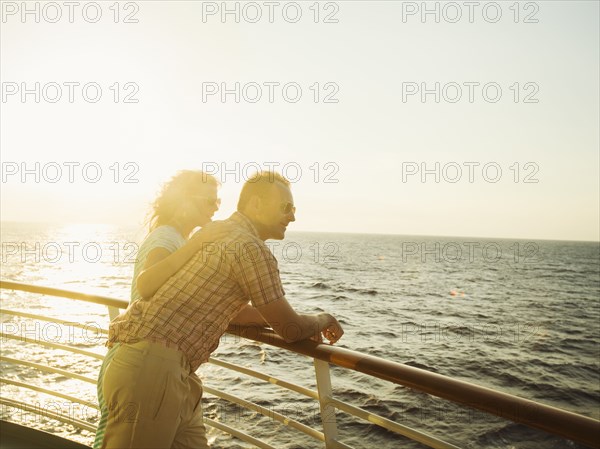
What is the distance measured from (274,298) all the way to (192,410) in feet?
1.87

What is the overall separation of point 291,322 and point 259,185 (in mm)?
546

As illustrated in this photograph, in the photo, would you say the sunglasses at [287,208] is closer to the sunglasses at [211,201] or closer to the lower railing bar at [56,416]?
the sunglasses at [211,201]

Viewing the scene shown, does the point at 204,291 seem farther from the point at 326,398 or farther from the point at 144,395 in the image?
the point at 326,398

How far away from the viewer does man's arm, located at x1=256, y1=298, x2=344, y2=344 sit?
159 cm

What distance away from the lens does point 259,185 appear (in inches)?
68.2

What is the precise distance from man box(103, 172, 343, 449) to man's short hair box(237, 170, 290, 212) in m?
0.14

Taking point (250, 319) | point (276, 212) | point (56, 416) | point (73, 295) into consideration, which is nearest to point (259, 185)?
point (276, 212)

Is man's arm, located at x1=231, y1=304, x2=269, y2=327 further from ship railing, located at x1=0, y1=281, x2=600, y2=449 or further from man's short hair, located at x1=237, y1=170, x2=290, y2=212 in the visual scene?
man's short hair, located at x1=237, y1=170, x2=290, y2=212

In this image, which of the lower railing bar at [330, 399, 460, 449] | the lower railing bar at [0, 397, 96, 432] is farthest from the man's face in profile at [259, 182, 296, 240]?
the lower railing bar at [0, 397, 96, 432]

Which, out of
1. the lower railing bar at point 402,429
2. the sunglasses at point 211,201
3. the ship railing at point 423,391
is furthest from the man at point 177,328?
the sunglasses at point 211,201

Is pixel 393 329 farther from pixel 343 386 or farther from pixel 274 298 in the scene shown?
pixel 274 298

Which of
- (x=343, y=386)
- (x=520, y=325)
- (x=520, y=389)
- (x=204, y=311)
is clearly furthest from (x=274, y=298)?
(x=520, y=325)

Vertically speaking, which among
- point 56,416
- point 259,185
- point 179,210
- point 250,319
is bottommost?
point 56,416

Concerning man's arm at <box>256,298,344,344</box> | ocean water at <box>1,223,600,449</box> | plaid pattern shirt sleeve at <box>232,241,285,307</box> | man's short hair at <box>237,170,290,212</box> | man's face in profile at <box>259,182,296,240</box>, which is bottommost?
ocean water at <box>1,223,600,449</box>
